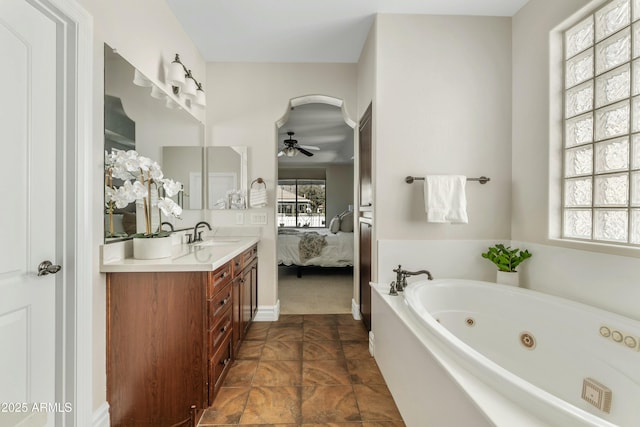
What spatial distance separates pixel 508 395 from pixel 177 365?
1462 mm

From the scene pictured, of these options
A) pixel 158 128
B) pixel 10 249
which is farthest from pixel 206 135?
pixel 10 249

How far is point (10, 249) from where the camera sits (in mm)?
1110

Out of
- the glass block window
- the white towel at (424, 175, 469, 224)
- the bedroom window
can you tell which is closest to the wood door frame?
the white towel at (424, 175, 469, 224)

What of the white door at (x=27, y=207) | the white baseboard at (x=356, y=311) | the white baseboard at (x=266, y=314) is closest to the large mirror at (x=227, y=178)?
the white baseboard at (x=266, y=314)

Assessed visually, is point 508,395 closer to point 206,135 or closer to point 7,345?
point 7,345

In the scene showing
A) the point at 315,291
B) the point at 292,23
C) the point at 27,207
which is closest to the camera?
the point at 27,207

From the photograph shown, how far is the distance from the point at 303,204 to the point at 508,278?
685cm

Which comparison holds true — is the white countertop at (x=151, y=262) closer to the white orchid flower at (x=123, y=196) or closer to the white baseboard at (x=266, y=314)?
the white orchid flower at (x=123, y=196)

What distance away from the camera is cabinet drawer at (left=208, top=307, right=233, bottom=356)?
5.27 ft

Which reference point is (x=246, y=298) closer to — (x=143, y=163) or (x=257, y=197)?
(x=257, y=197)

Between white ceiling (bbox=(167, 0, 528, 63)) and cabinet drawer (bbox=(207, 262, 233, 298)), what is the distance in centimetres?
184

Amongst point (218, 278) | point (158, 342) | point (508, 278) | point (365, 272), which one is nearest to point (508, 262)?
point (508, 278)

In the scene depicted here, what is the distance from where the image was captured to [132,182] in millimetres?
1716

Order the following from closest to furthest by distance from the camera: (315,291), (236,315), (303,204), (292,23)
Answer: (236,315) < (292,23) < (315,291) < (303,204)
